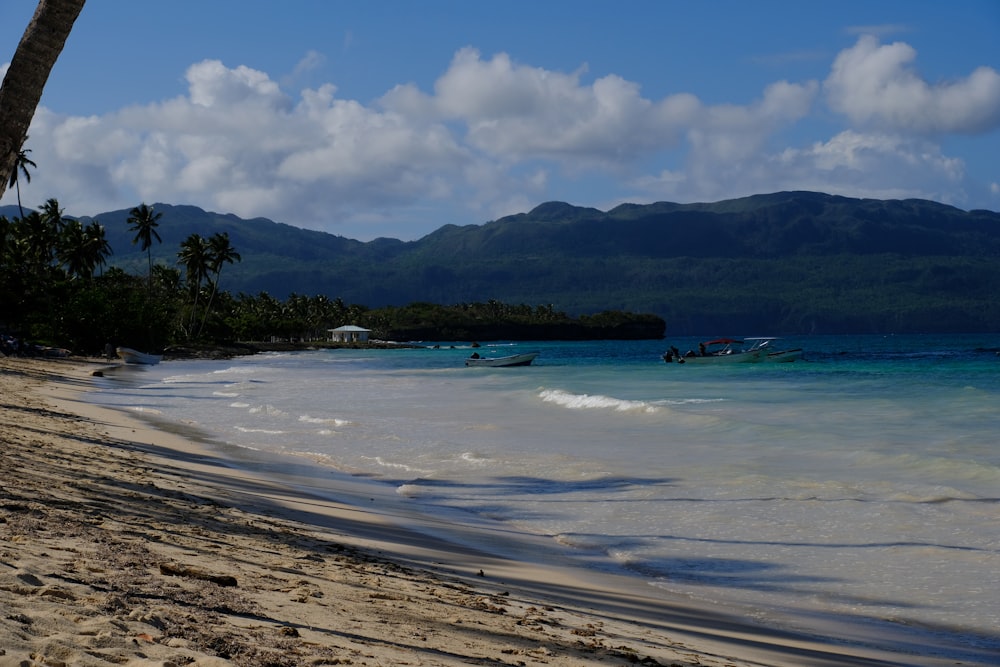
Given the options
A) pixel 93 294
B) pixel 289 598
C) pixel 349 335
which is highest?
pixel 93 294

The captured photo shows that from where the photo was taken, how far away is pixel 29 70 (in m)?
7.54

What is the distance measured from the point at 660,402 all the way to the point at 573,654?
24.3m

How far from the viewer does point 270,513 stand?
1005cm

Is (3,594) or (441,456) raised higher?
(3,594)

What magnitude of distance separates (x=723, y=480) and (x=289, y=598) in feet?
30.6

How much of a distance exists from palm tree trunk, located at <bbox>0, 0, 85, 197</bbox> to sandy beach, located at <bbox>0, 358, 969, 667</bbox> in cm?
308

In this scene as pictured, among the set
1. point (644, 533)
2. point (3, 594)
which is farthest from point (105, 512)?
point (644, 533)

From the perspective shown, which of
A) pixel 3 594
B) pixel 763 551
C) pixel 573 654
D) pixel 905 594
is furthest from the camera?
pixel 763 551

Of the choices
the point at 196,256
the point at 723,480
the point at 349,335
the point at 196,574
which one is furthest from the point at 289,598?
the point at 349,335

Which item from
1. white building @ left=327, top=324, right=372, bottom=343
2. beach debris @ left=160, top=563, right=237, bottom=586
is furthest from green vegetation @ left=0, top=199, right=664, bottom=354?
beach debris @ left=160, top=563, right=237, bottom=586

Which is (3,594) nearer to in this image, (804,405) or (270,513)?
(270,513)

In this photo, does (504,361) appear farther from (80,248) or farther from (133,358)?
(80,248)

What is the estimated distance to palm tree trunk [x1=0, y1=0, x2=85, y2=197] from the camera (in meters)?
7.40

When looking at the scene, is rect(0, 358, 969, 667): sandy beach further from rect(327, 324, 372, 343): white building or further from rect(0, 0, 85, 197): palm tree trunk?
rect(327, 324, 372, 343): white building
